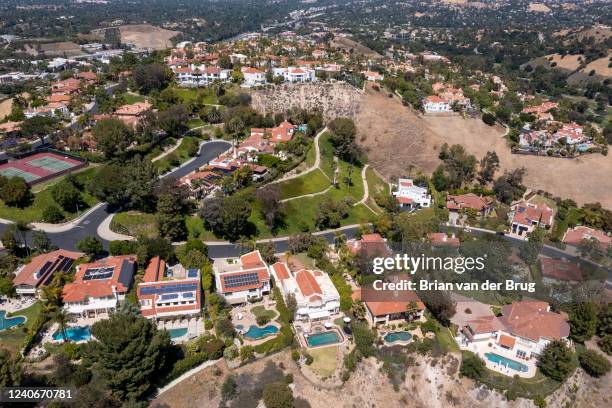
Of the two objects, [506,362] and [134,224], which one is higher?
[134,224]

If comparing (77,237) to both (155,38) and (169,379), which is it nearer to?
(169,379)

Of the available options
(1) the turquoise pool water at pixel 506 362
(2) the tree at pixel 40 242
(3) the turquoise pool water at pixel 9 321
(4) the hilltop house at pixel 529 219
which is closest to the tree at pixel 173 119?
(2) the tree at pixel 40 242

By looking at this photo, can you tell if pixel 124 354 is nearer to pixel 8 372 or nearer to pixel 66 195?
pixel 8 372

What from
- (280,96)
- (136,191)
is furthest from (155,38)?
(136,191)

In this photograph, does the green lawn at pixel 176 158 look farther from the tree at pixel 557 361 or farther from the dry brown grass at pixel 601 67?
the dry brown grass at pixel 601 67

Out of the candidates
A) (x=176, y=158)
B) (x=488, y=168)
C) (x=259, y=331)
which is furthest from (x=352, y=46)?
(x=259, y=331)

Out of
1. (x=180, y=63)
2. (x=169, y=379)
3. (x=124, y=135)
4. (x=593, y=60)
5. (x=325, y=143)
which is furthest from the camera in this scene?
(x=593, y=60)
